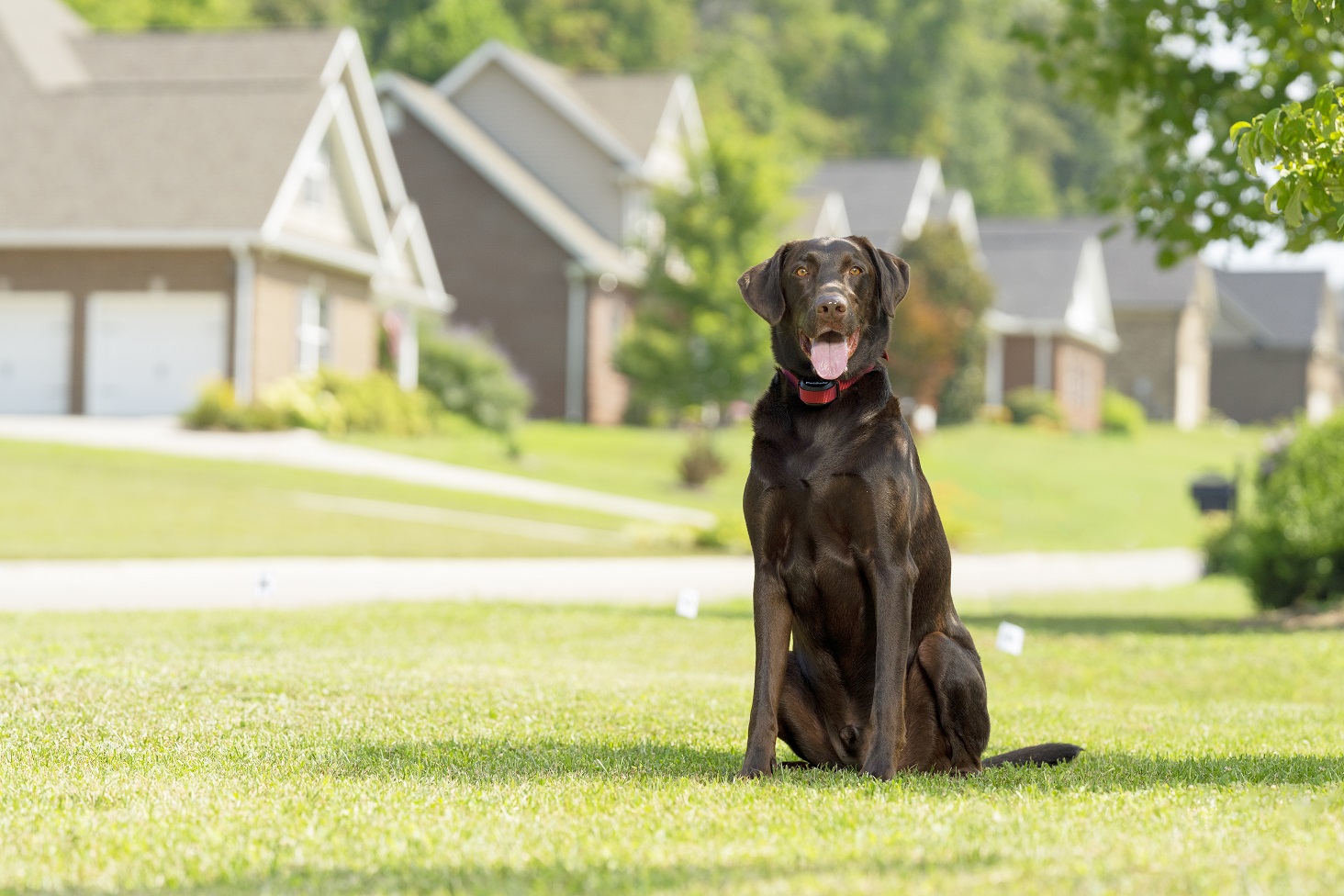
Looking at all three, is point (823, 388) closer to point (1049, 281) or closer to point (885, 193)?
point (885, 193)

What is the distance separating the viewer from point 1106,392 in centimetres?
6425

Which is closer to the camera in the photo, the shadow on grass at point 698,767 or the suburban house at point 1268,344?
the shadow on grass at point 698,767

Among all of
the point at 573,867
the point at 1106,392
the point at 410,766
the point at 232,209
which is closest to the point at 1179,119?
the point at 410,766

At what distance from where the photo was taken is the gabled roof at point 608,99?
4206 cm

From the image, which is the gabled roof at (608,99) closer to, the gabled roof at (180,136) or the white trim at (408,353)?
the gabled roof at (180,136)

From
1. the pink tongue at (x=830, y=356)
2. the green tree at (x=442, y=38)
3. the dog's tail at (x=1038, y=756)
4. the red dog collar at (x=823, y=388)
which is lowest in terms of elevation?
the dog's tail at (x=1038, y=756)

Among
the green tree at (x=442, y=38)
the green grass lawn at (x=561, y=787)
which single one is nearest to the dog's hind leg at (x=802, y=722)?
the green grass lawn at (x=561, y=787)

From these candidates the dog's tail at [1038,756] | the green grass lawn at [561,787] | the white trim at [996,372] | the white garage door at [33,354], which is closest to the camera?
the green grass lawn at [561,787]

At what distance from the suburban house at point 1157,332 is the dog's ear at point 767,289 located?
209 ft

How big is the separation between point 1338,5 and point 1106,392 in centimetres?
5983

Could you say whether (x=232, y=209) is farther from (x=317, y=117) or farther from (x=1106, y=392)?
(x=1106, y=392)

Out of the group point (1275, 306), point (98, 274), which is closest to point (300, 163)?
point (98, 274)

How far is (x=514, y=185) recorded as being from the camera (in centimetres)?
4088

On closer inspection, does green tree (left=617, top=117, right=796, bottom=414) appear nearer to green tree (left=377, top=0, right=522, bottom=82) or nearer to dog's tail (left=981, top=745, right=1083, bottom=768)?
dog's tail (left=981, top=745, right=1083, bottom=768)
